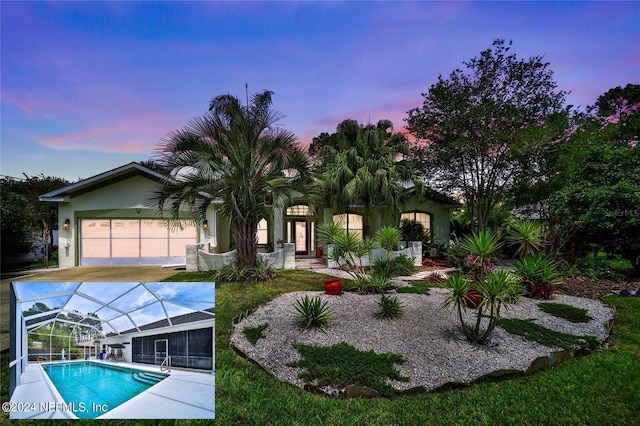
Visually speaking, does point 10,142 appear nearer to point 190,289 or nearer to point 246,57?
point 190,289

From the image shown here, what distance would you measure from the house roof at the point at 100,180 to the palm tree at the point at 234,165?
8.9 inches

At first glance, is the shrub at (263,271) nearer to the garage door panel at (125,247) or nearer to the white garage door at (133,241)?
the white garage door at (133,241)

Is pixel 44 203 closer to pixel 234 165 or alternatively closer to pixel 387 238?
pixel 234 165

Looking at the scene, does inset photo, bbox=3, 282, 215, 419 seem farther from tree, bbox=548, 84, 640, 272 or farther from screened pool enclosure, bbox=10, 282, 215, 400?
tree, bbox=548, 84, 640, 272

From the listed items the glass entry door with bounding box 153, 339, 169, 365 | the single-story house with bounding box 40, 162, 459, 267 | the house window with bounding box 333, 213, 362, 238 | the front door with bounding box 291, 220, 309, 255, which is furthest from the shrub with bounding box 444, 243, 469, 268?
the glass entry door with bounding box 153, 339, 169, 365

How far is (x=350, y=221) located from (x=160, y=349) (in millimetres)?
4296

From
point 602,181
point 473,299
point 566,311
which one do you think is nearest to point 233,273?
point 473,299

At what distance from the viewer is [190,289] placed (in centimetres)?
270

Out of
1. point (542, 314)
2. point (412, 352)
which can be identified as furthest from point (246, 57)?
point (542, 314)

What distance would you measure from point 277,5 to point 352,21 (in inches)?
37.7

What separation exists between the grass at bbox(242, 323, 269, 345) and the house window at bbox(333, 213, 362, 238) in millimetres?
2298

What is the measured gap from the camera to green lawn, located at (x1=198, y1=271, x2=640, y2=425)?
2545 mm

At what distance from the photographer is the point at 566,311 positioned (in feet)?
15.4

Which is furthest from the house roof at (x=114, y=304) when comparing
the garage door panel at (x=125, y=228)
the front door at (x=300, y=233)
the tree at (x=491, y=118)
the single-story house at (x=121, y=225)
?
the front door at (x=300, y=233)
